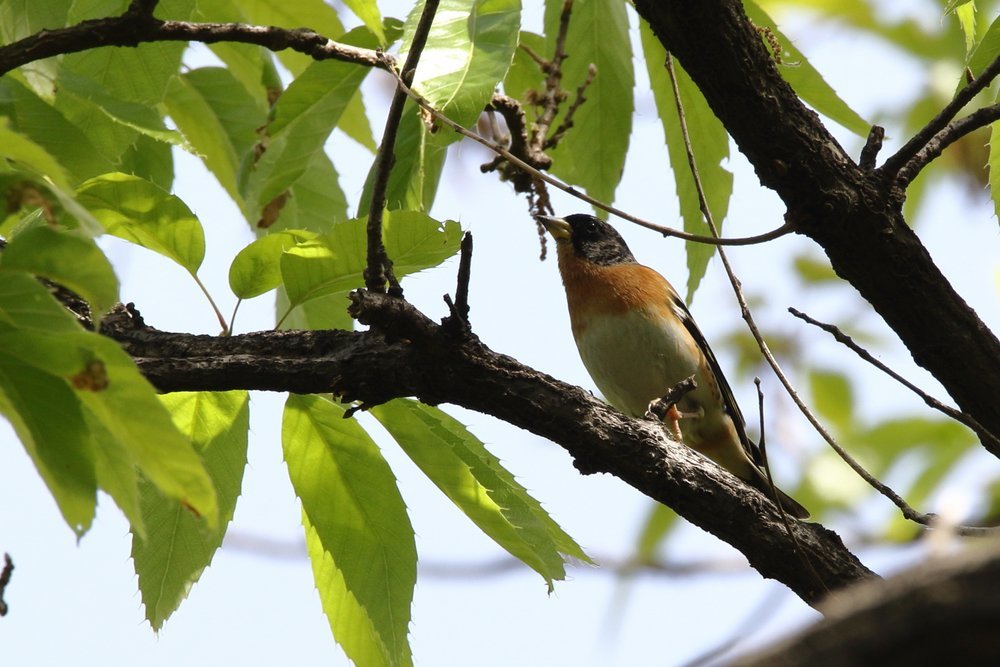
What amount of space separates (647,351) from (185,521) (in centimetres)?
379

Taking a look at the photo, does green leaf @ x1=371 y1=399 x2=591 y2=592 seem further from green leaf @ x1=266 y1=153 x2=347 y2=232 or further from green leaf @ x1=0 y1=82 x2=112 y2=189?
green leaf @ x1=266 y1=153 x2=347 y2=232

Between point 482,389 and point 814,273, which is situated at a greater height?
Result: point 814,273

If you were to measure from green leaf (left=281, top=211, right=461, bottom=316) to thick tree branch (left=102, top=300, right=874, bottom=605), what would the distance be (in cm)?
15

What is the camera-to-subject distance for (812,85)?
13.3 ft

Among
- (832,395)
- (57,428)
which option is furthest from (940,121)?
(832,395)

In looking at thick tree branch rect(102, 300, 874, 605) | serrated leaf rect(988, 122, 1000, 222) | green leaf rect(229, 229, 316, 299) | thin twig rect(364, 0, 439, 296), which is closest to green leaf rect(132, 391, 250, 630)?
thick tree branch rect(102, 300, 874, 605)

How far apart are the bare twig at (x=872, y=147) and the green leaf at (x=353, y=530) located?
79.9 inches

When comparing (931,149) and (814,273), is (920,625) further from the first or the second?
(814,273)

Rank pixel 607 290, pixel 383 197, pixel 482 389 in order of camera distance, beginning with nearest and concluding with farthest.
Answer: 1. pixel 383 197
2. pixel 482 389
3. pixel 607 290

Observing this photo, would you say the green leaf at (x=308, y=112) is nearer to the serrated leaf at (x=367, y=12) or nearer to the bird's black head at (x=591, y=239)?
the serrated leaf at (x=367, y=12)

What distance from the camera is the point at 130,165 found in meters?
4.47

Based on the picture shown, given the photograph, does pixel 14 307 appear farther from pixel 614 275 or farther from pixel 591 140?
pixel 614 275

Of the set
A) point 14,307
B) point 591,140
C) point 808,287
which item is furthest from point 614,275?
point 14,307

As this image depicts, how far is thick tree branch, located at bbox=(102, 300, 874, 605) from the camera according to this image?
3.24 meters
